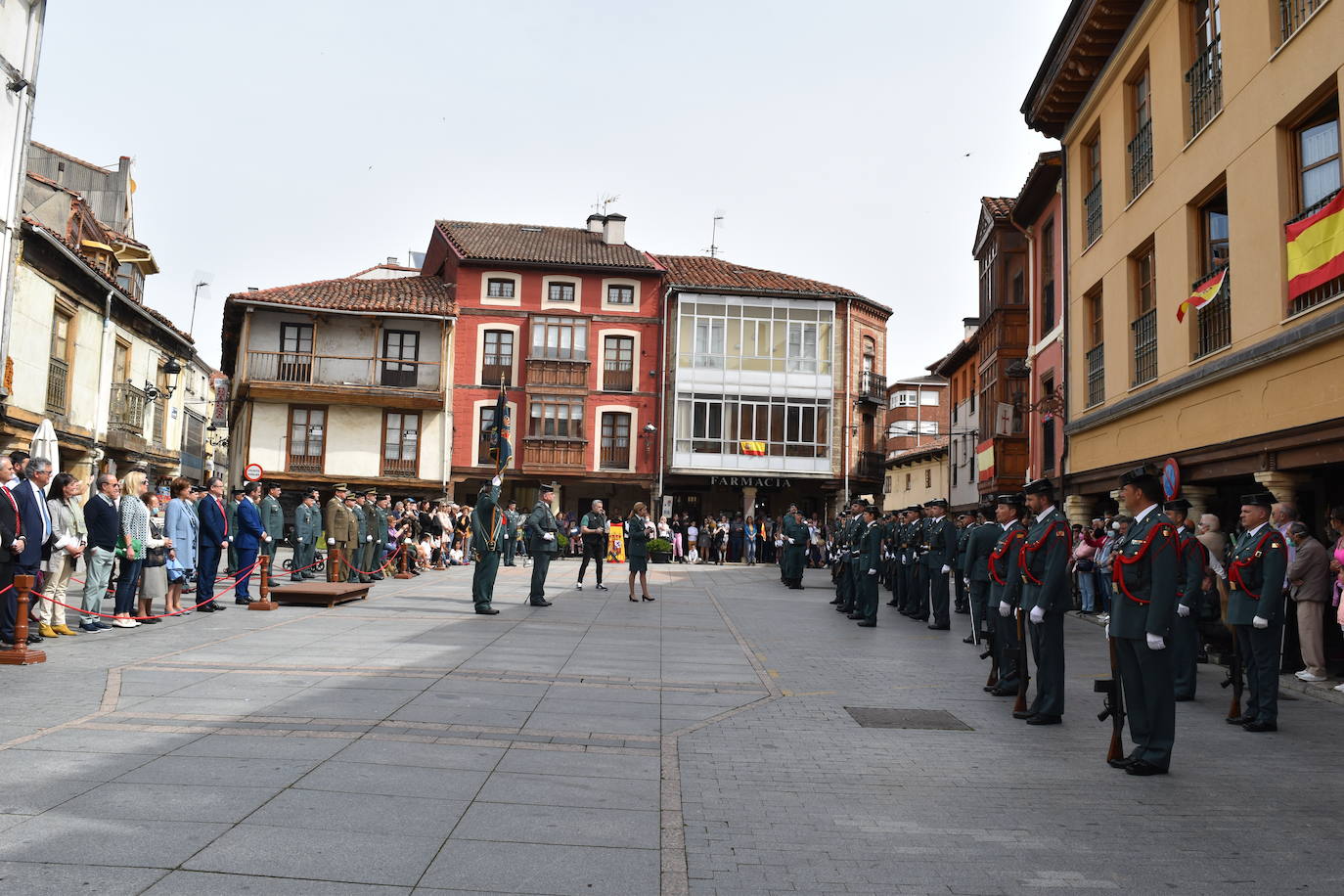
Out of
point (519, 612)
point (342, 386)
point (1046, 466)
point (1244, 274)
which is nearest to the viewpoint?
point (1244, 274)

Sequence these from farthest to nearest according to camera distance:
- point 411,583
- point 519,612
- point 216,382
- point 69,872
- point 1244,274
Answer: point 216,382, point 411,583, point 519,612, point 1244,274, point 69,872

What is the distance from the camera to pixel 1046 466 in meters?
23.6

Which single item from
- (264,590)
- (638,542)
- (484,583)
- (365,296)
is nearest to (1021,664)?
(484,583)

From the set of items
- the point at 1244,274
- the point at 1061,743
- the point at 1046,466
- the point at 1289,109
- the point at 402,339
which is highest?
the point at 402,339

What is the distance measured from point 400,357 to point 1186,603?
35075mm

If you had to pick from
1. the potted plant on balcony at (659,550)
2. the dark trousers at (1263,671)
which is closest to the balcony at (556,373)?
the potted plant on balcony at (659,550)

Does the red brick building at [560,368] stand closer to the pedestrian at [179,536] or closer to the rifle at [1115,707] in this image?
the pedestrian at [179,536]

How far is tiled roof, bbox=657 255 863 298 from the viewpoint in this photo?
42406 mm

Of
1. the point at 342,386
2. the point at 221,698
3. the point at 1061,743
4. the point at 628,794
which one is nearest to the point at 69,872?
the point at 628,794

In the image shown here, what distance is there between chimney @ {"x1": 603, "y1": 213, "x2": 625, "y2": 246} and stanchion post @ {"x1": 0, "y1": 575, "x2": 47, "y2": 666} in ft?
126

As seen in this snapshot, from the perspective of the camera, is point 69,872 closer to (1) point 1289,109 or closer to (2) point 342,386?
(1) point 1289,109

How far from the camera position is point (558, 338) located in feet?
137

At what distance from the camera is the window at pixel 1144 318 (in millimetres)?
15820

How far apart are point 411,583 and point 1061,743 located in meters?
15.9
